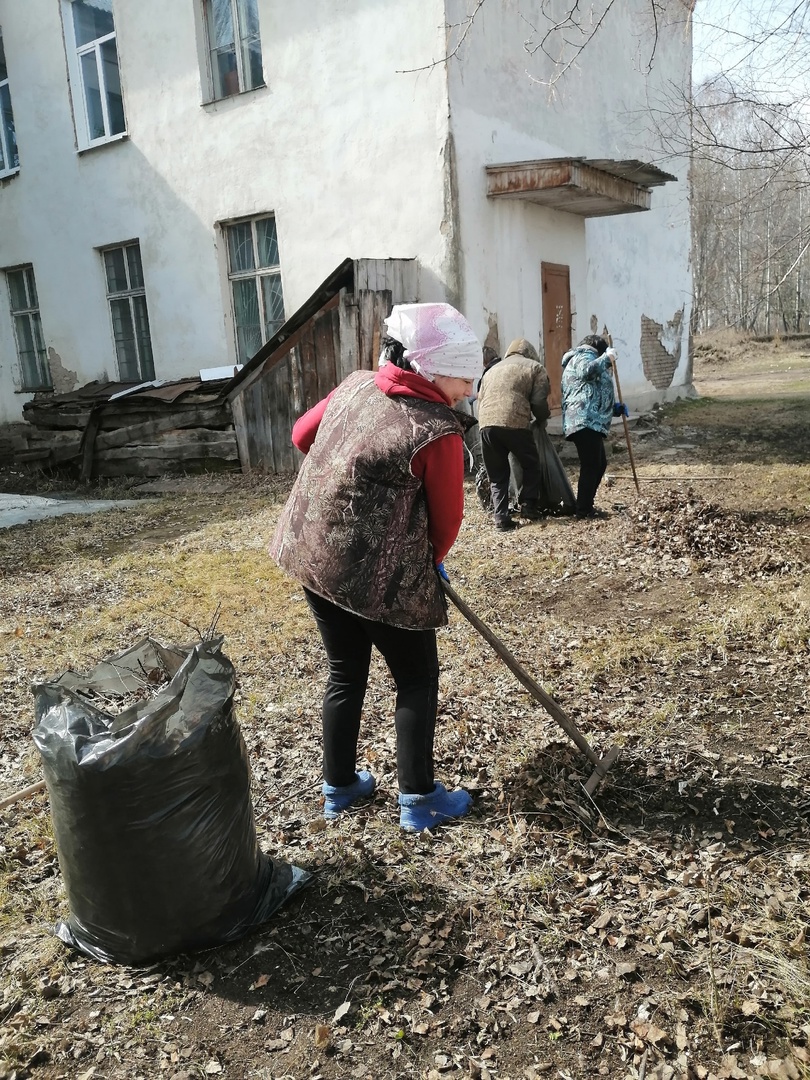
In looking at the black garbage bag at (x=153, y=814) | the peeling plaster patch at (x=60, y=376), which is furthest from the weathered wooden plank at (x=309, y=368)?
the black garbage bag at (x=153, y=814)

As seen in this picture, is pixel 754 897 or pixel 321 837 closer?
pixel 754 897

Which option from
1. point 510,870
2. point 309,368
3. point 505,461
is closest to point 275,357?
point 309,368

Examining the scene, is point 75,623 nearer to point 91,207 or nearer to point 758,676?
point 758,676

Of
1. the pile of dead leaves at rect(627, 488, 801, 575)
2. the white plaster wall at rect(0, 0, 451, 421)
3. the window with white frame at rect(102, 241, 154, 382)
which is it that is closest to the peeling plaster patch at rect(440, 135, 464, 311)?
the white plaster wall at rect(0, 0, 451, 421)

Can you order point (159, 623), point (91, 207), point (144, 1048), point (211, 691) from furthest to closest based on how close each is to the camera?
point (91, 207) → point (159, 623) → point (211, 691) → point (144, 1048)

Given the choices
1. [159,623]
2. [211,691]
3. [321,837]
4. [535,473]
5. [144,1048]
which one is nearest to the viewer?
[144,1048]

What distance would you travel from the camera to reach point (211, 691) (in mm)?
2264

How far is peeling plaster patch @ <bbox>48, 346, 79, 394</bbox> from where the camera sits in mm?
13727

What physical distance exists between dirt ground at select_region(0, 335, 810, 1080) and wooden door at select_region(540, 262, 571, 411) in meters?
6.32

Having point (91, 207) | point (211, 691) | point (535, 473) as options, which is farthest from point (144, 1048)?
point (91, 207)

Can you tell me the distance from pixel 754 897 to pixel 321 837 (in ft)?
4.77

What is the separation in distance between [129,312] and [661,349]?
9428 mm

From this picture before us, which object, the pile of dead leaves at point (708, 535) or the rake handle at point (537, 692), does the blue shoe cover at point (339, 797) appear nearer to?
the rake handle at point (537, 692)

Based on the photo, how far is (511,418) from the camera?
7055 mm
